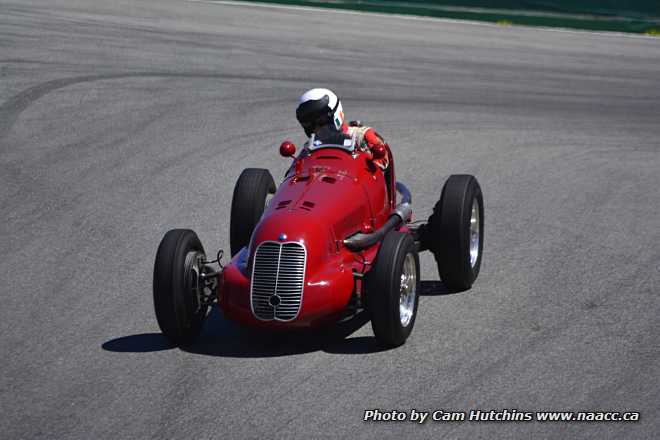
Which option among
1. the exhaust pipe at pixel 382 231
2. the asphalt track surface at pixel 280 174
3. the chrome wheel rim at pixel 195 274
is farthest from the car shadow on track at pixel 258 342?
the exhaust pipe at pixel 382 231

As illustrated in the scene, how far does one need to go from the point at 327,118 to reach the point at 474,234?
175 cm

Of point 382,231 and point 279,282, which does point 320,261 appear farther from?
point 382,231

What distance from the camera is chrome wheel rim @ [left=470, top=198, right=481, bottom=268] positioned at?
984 cm

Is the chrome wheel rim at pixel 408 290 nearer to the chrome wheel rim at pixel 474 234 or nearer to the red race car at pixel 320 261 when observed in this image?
the red race car at pixel 320 261

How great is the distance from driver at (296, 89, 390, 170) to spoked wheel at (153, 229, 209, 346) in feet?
5.34

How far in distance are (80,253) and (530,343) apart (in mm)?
4320

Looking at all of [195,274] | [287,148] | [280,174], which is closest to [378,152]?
[287,148]

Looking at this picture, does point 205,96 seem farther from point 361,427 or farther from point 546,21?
point 546,21

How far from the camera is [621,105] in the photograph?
723 inches

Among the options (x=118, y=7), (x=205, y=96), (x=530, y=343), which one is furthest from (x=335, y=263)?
(x=118, y=7)

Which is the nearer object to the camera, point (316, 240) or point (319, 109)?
point (316, 240)

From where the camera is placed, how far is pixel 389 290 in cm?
772

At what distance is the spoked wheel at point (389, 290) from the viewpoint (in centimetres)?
774

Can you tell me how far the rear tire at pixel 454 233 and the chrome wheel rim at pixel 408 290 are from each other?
94 cm
